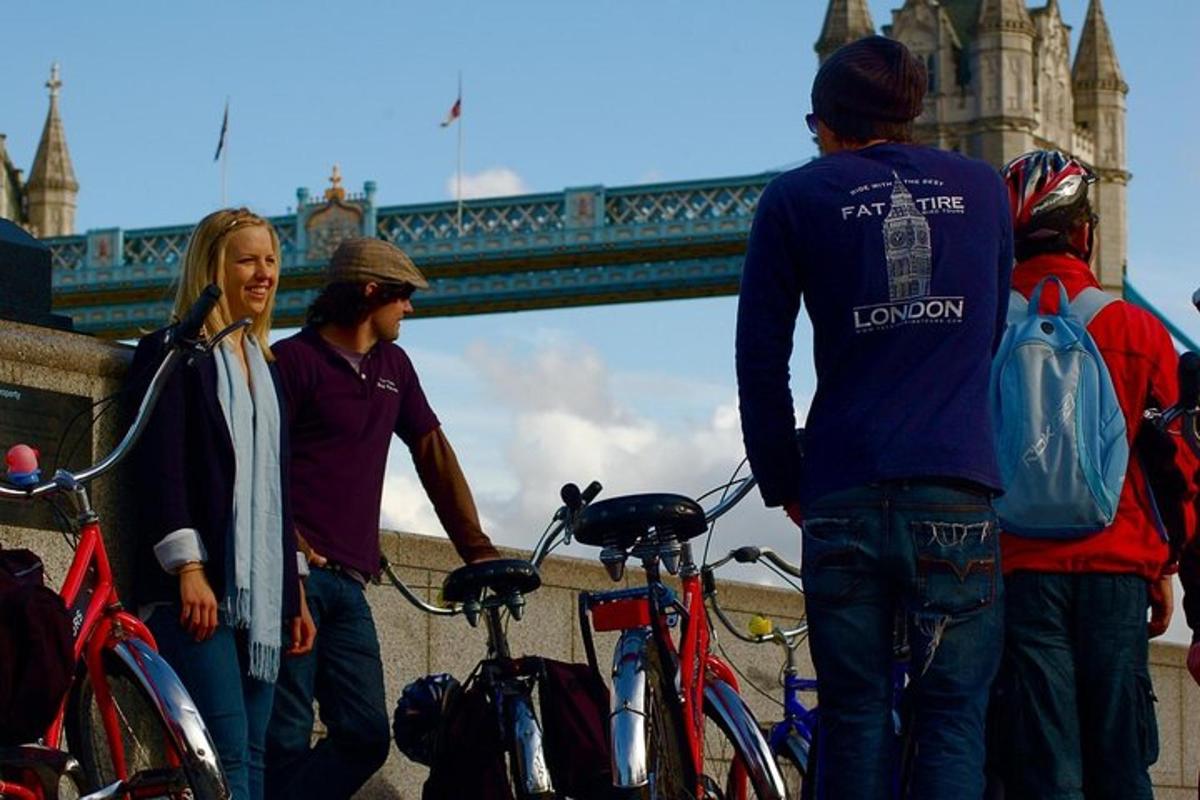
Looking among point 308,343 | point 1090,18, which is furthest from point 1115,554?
point 1090,18

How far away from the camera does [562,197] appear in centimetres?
6488

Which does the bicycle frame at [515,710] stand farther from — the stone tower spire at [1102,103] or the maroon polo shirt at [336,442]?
the stone tower spire at [1102,103]

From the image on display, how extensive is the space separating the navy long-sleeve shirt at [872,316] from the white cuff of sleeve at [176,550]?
1006mm

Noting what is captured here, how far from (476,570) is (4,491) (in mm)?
1196

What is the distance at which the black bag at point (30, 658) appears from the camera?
3.66m

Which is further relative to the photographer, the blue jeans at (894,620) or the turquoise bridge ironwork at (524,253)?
the turquoise bridge ironwork at (524,253)

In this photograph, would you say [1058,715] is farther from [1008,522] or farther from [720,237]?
[720,237]

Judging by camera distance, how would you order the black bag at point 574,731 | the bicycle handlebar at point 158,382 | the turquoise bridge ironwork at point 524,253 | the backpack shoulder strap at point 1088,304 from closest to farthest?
the bicycle handlebar at point 158,382 < the backpack shoulder strap at point 1088,304 < the black bag at point 574,731 < the turquoise bridge ironwork at point 524,253

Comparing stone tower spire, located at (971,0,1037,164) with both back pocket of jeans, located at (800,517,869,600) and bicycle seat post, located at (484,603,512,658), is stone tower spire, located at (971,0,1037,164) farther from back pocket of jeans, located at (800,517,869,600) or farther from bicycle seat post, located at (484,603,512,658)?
back pocket of jeans, located at (800,517,869,600)

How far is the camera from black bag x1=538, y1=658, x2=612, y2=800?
15.4 feet

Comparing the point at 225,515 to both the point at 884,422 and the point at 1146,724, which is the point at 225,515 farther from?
the point at 1146,724

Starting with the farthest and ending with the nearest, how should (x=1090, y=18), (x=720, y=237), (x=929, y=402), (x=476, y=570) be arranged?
(x=1090, y=18) → (x=720, y=237) → (x=476, y=570) → (x=929, y=402)

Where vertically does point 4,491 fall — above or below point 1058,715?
above

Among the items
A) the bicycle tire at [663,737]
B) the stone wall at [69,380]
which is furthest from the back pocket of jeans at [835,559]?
the stone wall at [69,380]
